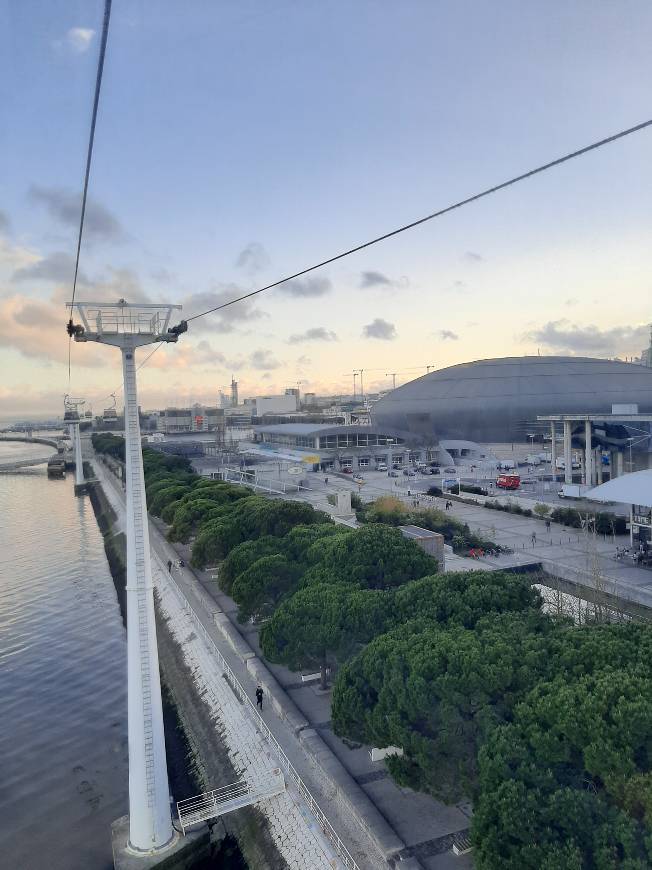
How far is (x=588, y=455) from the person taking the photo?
47000 millimetres

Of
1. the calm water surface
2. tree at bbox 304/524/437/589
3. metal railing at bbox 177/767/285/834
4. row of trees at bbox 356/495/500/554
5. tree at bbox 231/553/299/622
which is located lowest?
the calm water surface

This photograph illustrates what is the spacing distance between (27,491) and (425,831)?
253 ft

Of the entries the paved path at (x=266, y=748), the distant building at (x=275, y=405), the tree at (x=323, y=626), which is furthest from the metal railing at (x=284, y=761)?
the distant building at (x=275, y=405)

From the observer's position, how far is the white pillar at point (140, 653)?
1162cm

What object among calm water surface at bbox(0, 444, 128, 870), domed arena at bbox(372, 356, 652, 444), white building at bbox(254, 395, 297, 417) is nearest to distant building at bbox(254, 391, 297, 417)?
white building at bbox(254, 395, 297, 417)

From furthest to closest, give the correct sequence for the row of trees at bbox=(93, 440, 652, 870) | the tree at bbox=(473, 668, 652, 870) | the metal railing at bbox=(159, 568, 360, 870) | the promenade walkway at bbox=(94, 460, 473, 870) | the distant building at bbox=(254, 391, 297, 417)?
1. the distant building at bbox=(254, 391, 297, 417)
2. the metal railing at bbox=(159, 568, 360, 870)
3. the promenade walkway at bbox=(94, 460, 473, 870)
4. the row of trees at bbox=(93, 440, 652, 870)
5. the tree at bbox=(473, 668, 652, 870)

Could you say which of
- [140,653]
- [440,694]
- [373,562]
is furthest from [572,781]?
[373,562]

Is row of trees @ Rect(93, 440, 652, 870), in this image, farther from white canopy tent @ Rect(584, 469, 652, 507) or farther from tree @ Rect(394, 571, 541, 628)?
white canopy tent @ Rect(584, 469, 652, 507)

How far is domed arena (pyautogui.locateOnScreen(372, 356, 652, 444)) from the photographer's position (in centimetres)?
8738

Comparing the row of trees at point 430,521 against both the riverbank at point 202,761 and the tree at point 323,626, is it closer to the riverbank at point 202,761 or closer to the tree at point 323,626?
the riverbank at point 202,761

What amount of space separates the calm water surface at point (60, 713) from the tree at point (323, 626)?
5480 mm

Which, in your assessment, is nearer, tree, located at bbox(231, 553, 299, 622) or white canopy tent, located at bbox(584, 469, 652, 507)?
tree, located at bbox(231, 553, 299, 622)

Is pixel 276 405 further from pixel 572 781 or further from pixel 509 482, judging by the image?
pixel 572 781

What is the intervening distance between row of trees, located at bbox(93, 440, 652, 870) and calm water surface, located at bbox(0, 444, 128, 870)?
5.81m
